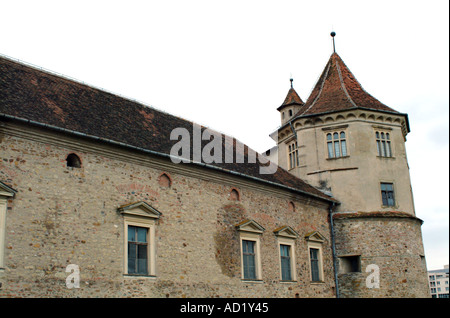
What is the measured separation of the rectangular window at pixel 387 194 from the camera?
26.5 meters

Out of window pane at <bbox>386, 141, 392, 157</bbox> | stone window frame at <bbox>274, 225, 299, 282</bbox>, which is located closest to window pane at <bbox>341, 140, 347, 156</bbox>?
window pane at <bbox>386, 141, 392, 157</bbox>

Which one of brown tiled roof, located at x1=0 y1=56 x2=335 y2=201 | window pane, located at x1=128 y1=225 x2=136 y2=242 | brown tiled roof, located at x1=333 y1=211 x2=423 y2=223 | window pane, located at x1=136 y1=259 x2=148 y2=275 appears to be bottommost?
window pane, located at x1=136 y1=259 x2=148 y2=275

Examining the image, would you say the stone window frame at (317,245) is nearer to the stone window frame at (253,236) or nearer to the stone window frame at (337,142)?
the stone window frame at (253,236)

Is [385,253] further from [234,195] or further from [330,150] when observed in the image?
[234,195]

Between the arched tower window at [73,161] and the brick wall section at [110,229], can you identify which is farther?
the arched tower window at [73,161]

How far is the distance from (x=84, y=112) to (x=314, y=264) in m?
12.7

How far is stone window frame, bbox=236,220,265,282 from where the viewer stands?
20.7 m

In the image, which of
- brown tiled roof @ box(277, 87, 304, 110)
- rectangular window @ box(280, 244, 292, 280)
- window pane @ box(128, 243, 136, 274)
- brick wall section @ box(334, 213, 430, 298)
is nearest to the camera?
window pane @ box(128, 243, 136, 274)

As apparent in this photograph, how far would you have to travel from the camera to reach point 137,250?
17.2 meters

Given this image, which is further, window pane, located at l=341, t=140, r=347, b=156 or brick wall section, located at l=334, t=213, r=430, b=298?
window pane, located at l=341, t=140, r=347, b=156

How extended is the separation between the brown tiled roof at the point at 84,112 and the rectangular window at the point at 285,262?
2.89 meters

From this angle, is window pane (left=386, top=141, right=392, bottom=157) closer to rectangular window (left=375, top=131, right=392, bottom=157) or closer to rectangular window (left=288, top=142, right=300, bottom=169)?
rectangular window (left=375, top=131, right=392, bottom=157)

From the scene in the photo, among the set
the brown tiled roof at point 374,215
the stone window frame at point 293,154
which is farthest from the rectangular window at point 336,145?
the brown tiled roof at point 374,215

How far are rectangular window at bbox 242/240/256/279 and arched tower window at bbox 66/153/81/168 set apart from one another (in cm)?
778
